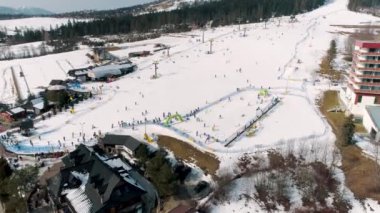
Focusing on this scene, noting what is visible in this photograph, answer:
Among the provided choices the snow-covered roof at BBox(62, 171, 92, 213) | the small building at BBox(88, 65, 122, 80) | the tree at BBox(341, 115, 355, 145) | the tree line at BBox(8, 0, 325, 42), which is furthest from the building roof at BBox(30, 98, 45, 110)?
the tree line at BBox(8, 0, 325, 42)

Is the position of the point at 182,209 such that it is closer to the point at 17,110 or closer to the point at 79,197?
the point at 79,197

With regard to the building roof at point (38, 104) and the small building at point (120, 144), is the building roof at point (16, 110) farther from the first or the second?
the small building at point (120, 144)

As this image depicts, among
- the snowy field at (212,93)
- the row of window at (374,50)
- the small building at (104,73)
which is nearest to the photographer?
the snowy field at (212,93)

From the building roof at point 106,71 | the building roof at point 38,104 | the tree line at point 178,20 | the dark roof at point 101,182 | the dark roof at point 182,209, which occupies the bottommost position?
the dark roof at point 182,209

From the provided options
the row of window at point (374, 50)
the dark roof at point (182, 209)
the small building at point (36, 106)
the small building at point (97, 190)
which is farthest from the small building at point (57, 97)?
the row of window at point (374, 50)

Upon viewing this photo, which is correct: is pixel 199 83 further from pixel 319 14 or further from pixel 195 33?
pixel 319 14

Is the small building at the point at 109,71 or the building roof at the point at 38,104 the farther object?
the small building at the point at 109,71

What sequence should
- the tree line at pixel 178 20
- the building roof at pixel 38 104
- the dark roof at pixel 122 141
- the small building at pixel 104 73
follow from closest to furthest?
the dark roof at pixel 122 141 < the building roof at pixel 38 104 < the small building at pixel 104 73 < the tree line at pixel 178 20
